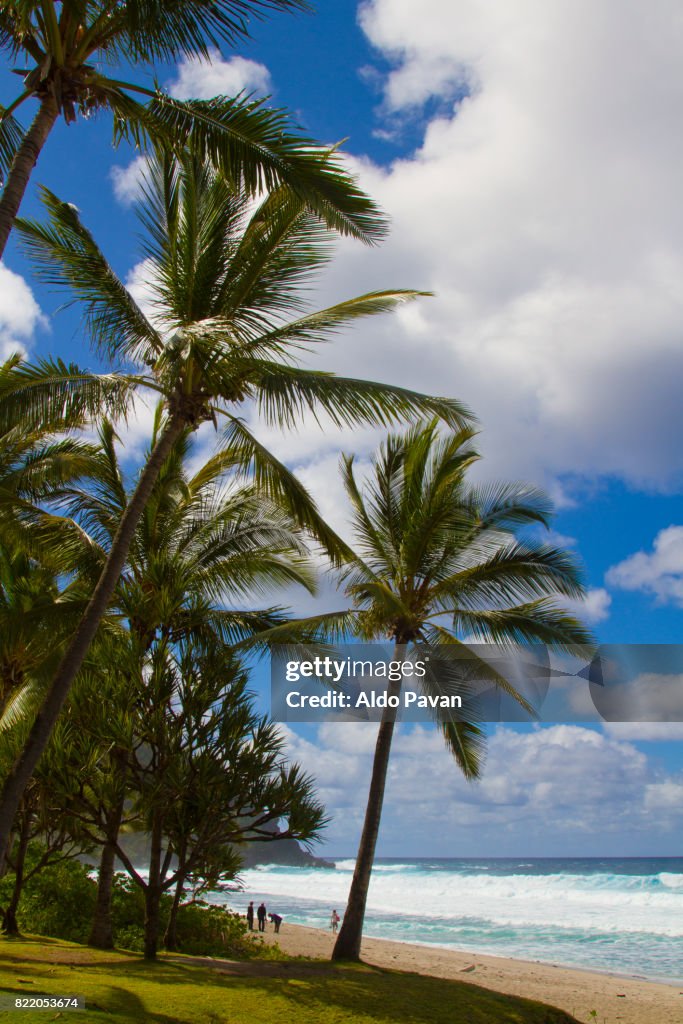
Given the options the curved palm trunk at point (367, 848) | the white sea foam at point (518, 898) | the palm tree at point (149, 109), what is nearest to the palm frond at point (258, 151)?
the palm tree at point (149, 109)

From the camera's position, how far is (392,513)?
44.4 feet

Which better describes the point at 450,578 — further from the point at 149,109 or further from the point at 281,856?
the point at 281,856

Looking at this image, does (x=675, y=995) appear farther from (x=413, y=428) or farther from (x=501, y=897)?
(x=501, y=897)

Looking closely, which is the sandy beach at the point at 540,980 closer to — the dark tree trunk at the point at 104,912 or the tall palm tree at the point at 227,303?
the dark tree trunk at the point at 104,912

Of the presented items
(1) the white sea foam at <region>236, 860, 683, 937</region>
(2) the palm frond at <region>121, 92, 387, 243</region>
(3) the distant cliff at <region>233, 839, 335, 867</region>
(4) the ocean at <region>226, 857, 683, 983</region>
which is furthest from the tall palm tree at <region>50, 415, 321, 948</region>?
(3) the distant cliff at <region>233, 839, 335, 867</region>

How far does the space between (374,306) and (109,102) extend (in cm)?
385

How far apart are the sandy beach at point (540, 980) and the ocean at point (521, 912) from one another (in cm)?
229

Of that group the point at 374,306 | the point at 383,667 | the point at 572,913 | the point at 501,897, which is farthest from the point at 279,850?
the point at 374,306

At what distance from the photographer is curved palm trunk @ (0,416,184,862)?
682cm

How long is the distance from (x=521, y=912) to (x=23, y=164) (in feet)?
133

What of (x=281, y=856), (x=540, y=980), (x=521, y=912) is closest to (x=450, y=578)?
(x=540, y=980)

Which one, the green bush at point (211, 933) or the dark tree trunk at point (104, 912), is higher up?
the dark tree trunk at point (104, 912)

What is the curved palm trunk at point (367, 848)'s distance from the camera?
11.7 meters

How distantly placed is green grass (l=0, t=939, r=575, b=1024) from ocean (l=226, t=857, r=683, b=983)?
42.9ft
